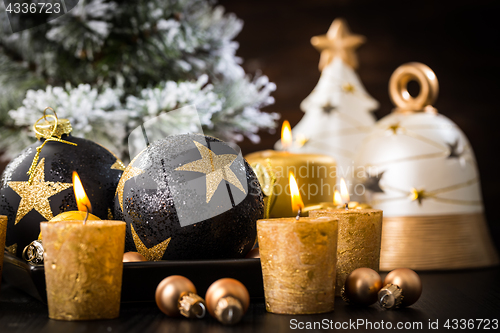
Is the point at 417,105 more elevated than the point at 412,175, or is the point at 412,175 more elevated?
the point at 417,105

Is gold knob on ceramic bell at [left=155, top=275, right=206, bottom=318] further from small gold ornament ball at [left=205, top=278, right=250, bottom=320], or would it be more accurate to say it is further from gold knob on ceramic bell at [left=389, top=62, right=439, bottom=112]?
gold knob on ceramic bell at [left=389, top=62, right=439, bottom=112]

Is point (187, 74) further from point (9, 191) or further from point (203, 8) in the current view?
point (9, 191)

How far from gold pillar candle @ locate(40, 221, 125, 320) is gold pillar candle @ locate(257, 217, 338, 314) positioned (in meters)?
0.14

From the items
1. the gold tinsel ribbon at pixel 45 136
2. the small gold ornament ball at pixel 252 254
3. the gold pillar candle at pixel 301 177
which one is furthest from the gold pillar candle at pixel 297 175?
the gold tinsel ribbon at pixel 45 136

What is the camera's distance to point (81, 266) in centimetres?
39

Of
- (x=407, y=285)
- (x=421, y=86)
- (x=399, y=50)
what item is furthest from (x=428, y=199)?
(x=399, y=50)

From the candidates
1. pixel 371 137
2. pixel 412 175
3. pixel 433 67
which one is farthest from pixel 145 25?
pixel 433 67

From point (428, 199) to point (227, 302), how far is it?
0.48m

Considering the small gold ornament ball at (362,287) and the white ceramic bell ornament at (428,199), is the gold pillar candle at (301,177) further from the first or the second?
the small gold ornament ball at (362,287)

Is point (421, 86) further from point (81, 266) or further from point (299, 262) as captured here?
point (81, 266)

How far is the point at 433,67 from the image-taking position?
1.50m

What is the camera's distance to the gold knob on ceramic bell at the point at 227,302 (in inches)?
14.8

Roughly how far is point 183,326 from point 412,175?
0.50 meters

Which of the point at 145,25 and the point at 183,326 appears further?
the point at 145,25
